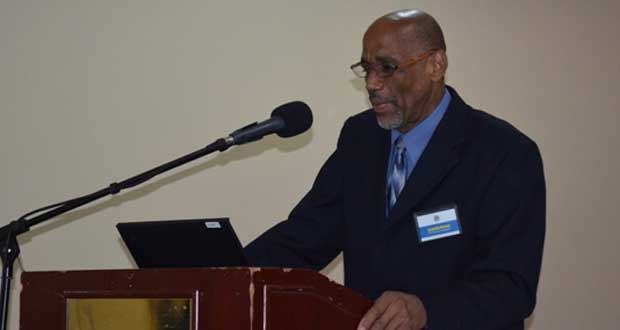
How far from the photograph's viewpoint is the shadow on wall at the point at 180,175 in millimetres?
4348

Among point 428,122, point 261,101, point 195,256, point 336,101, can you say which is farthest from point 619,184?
point 195,256

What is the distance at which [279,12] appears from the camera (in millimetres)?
4633

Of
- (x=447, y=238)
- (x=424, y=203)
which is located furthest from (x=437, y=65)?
(x=447, y=238)

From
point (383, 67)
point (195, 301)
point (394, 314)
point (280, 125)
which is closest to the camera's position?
point (195, 301)

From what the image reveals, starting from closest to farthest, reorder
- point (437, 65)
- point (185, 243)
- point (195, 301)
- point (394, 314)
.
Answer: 1. point (195, 301)
2. point (394, 314)
3. point (185, 243)
4. point (437, 65)

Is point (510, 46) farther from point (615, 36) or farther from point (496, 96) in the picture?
point (615, 36)

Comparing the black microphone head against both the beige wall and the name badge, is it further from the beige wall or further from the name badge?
the beige wall

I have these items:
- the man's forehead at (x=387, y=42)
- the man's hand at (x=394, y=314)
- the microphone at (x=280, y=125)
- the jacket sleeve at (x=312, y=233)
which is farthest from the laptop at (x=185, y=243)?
the man's forehead at (x=387, y=42)

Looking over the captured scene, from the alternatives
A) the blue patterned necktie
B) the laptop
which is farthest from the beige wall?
the laptop

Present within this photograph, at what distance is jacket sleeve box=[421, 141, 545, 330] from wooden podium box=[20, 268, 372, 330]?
0.43 meters

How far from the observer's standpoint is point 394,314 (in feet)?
7.32

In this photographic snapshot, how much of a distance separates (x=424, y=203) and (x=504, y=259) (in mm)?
339

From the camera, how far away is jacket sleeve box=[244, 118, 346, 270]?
314 centimetres

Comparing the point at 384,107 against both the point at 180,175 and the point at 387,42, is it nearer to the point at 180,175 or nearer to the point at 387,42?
the point at 387,42
